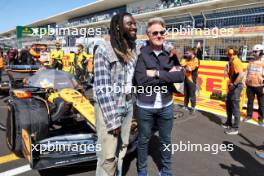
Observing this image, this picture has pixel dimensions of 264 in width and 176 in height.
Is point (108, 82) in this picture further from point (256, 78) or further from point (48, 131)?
point (256, 78)

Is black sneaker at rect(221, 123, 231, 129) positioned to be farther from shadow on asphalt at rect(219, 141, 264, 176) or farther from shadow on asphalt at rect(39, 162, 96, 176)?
shadow on asphalt at rect(39, 162, 96, 176)

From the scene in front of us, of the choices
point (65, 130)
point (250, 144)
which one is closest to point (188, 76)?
point (250, 144)

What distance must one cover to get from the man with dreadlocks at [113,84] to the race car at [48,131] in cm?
18

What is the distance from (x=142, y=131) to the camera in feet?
10.1

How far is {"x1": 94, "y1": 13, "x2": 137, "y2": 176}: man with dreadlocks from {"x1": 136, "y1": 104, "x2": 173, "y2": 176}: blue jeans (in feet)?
1.08

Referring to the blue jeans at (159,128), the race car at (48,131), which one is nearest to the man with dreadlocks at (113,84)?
the race car at (48,131)

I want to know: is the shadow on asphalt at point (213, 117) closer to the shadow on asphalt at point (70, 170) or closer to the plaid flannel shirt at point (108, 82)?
the shadow on asphalt at point (70, 170)

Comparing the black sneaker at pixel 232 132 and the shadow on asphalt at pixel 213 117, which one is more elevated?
the black sneaker at pixel 232 132

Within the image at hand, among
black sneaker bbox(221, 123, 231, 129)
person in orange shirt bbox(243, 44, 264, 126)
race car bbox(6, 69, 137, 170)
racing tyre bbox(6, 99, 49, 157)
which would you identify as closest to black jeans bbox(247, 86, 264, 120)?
person in orange shirt bbox(243, 44, 264, 126)

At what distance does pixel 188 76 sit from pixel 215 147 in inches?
98.8

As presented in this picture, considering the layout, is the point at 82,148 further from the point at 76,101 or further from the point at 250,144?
the point at 250,144

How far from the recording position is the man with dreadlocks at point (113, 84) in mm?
2441

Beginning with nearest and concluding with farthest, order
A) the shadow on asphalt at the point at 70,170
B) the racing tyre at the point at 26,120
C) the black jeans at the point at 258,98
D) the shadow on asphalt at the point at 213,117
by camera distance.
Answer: the racing tyre at the point at 26,120 < the shadow on asphalt at the point at 70,170 < the black jeans at the point at 258,98 < the shadow on asphalt at the point at 213,117

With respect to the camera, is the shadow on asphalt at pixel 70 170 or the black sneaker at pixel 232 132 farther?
the black sneaker at pixel 232 132
